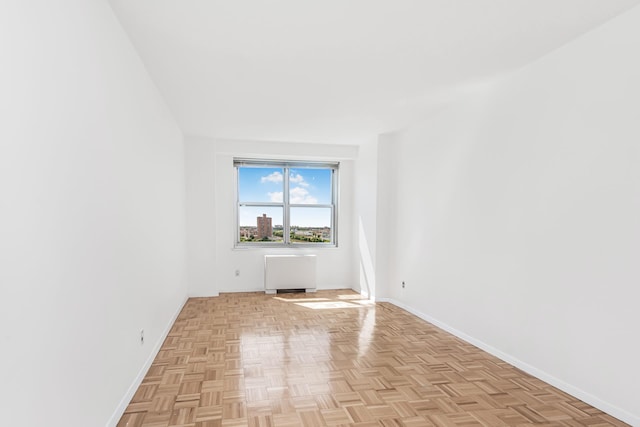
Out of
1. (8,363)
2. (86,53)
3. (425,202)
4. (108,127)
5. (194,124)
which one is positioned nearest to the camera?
(8,363)

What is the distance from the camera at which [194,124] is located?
199 inches

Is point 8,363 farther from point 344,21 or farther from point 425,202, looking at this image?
point 425,202

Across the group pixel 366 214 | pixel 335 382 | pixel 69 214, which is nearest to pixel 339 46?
pixel 69 214

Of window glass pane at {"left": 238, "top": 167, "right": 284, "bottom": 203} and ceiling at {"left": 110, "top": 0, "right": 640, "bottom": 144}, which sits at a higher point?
ceiling at {"left": 110, "top": 0, "right": 640, "bottom": 144}

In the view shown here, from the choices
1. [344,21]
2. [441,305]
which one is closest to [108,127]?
[344,21]

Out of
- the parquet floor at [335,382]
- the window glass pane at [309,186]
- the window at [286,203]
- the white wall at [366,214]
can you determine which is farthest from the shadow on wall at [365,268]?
the parquet floor at [335,382]

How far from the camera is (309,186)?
6844 mm

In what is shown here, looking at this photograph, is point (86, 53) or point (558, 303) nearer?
point (86, 53)

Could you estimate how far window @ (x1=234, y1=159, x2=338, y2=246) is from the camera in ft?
21.6

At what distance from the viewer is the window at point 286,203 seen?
259 inches

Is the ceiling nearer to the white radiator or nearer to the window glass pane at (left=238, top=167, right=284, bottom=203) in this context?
the window glass pane at (left=238, top=167, right=284, bottom=203)

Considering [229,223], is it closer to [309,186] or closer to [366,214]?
[309,186]

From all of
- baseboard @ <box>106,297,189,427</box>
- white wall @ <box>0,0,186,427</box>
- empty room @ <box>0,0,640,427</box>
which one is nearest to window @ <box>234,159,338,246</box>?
empty room @ <box>0,0,640,427</box>

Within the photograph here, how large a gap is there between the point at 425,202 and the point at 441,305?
1.25 m
